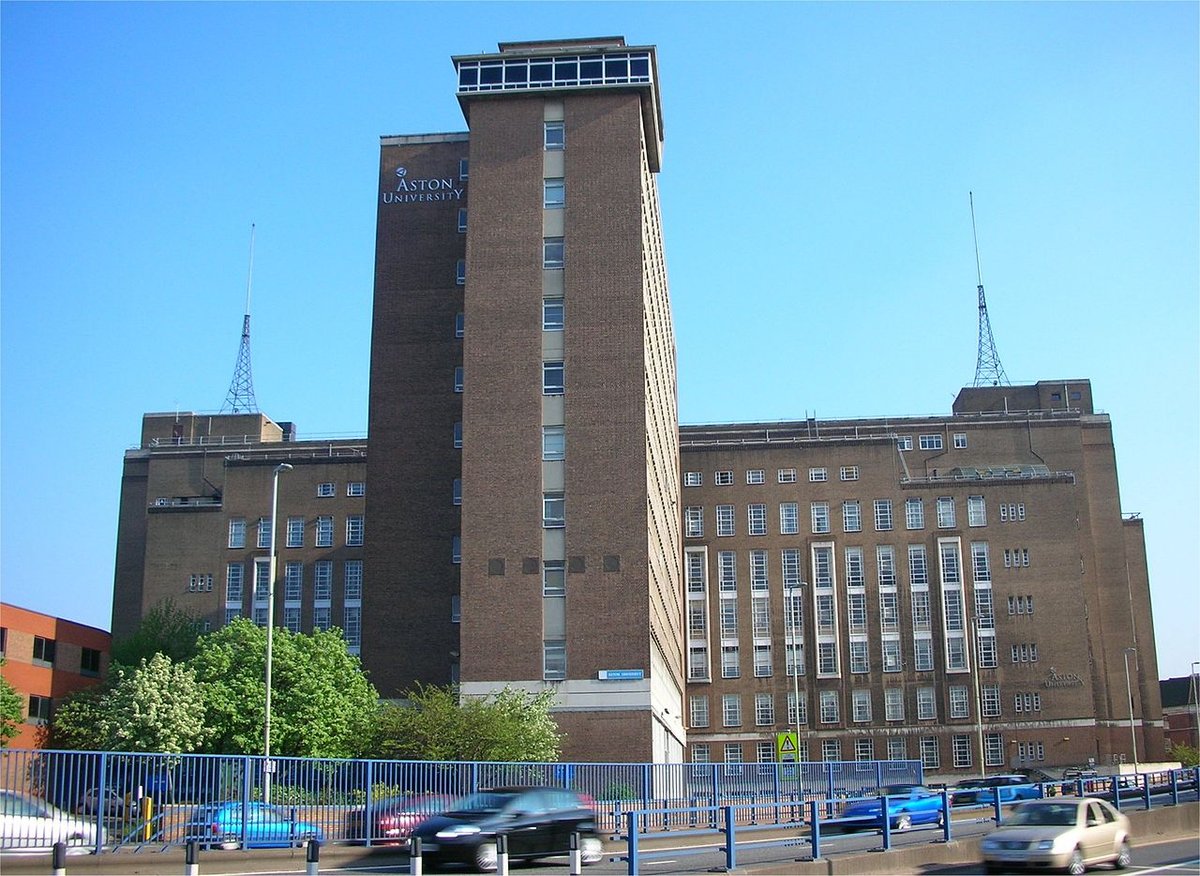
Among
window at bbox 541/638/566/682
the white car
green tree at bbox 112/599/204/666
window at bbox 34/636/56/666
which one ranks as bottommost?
the white car

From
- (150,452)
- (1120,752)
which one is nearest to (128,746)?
(150,452)

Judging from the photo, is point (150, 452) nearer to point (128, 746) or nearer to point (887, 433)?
point (128, 746)

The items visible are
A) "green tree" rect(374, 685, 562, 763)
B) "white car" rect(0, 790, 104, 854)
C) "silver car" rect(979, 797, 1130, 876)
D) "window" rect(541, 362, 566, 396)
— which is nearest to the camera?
"white car" rect(0, 790, 104, 854)

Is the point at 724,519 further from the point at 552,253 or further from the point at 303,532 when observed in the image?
the point at 552,253

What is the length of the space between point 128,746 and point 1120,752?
236 feet

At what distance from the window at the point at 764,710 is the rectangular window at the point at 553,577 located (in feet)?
132

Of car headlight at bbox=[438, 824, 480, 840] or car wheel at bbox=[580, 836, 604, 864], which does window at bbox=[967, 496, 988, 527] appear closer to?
car wheel at bbox=[580, 836, 604, 864]

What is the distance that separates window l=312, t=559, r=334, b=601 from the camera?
9575 cm

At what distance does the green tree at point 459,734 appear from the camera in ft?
158

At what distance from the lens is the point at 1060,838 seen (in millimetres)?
25281

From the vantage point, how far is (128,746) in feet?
212

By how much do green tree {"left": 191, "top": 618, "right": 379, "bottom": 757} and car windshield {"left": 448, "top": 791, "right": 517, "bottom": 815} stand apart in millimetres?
32981

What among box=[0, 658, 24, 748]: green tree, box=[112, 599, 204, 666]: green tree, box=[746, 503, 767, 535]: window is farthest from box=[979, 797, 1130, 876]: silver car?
box=[746, 503, 767, 535]: window

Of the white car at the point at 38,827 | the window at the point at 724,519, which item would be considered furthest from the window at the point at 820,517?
the white car at the point at 38,827
